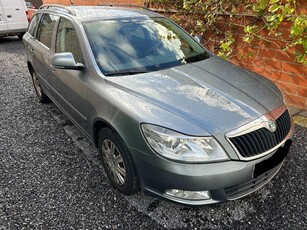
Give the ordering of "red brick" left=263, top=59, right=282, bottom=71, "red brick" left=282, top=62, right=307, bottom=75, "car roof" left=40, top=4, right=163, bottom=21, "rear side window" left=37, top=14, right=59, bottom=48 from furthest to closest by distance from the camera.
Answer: "red brick" left=263, top=59, right=282, bottom=71
"red brick" left=282, top=62, right=307, bottom=75
"rear side window" left=37, top=14, right=59, bottom=48
"car roof" left=40, top=4, right=163, bottom=21

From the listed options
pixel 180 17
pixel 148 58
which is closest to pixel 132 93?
pixel 148 58

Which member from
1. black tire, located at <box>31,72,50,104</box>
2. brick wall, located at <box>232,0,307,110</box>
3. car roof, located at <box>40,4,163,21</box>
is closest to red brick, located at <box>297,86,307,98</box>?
brick wall, located at <box>232,0,307,110</box>

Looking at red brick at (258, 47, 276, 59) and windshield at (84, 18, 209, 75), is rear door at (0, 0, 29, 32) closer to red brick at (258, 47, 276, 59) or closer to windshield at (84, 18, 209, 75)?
windshield at (84, 18, 209, 75)

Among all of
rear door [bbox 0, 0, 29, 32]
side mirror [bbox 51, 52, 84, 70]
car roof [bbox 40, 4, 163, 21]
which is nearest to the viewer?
side mirror [bbox 51, 52, 84, 70]

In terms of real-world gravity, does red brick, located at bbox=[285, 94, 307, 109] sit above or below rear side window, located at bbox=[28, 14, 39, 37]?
below

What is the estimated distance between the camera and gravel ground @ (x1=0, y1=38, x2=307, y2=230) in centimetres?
203

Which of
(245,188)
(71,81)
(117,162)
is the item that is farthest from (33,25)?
(245,188)

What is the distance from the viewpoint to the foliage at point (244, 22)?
3.35 metres

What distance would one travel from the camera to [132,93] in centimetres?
202

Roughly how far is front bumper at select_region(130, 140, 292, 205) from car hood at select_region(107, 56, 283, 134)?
29 centimetres

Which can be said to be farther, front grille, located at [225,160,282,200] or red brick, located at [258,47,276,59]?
red brick, located at [258,47,276,59]

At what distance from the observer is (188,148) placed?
1.70 meters

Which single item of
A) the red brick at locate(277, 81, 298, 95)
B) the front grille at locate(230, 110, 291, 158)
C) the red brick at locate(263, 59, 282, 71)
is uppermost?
the front grille at locate(230, 110, 291, 158)

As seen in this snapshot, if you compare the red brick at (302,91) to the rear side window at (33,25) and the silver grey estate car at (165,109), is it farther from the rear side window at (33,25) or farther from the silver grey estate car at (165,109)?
the rear side window at (33,25)
